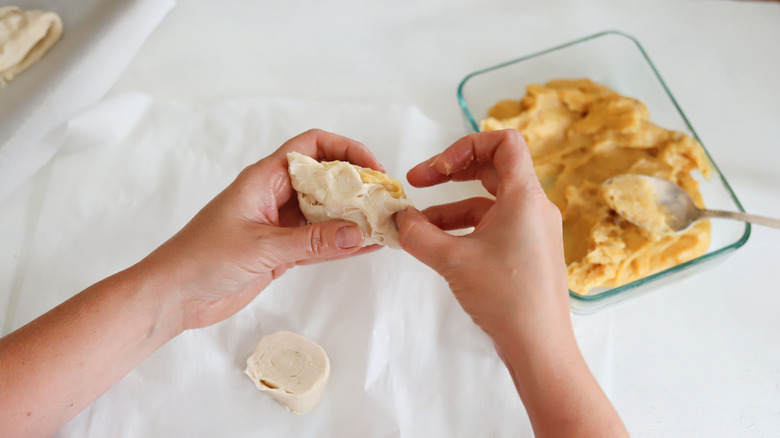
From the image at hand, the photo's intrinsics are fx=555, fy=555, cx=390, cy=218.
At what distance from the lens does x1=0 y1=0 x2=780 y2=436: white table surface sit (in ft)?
3.77

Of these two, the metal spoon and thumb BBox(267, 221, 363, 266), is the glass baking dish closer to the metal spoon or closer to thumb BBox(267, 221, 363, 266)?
the metal spoon

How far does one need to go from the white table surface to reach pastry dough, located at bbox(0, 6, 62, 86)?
183 millimetres

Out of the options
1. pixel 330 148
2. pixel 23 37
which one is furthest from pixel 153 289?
pixel 23 37

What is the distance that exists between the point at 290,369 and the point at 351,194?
37 cm

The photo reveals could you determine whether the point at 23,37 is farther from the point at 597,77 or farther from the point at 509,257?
the point at 597,77

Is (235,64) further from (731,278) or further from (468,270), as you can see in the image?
(731,278)

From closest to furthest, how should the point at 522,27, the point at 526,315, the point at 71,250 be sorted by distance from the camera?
1. the point at 526,315
2. the point at 71,250
3. the point at 522,27

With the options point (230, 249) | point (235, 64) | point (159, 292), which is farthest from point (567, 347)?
point (235, 64)

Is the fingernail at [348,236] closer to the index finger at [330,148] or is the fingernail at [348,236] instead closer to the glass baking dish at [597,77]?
the index finger at [330,148]

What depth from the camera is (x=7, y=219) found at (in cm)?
125

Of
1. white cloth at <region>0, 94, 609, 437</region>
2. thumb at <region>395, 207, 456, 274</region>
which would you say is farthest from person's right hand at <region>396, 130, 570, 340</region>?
white cloth at <region>0, 94, 609, 437</region>

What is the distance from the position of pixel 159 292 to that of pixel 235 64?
0.81 m

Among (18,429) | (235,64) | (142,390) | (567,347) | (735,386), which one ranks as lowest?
(735,386)

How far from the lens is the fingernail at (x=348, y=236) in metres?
0.88
